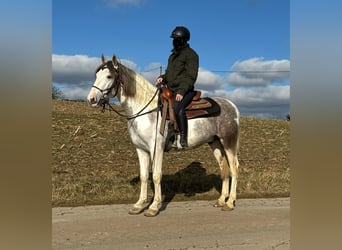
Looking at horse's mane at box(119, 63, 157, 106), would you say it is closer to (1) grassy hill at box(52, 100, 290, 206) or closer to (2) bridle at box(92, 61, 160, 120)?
(2) bridle at box(92, 61, 160, 120)

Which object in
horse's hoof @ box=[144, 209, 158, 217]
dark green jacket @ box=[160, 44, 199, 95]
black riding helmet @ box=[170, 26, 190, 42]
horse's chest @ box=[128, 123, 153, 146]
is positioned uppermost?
black riding helmet @ box=[170, 26, 190, 42]

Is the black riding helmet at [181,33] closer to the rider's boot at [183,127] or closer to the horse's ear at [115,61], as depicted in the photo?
the horse's ear at [115,61]

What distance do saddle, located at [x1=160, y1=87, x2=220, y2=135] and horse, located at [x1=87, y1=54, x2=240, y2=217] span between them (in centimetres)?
12

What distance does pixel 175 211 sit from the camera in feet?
21.9

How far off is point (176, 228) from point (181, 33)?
3410mm

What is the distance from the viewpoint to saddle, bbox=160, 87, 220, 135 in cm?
647

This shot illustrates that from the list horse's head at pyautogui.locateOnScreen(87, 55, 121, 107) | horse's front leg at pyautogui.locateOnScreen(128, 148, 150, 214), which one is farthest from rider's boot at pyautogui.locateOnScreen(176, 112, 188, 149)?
horse's head at pyautogui.locateOnScreen(87, 55, 121, 107)

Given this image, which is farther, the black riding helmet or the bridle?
the black riding helmet

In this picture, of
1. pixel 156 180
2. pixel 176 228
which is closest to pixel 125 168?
pixel 156 180

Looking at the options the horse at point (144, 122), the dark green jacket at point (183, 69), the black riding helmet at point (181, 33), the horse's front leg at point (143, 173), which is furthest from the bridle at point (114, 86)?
the black riding helmet at point (181, 33)

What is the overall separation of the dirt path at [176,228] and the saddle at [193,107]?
1.61 m
